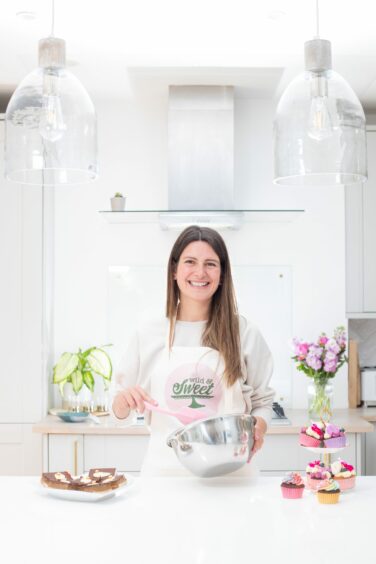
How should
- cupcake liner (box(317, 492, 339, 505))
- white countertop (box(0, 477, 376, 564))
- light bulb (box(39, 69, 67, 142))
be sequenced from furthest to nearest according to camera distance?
cupcake liner (box(317, 492, 339, 505)) → light bulb (box(39, 69, 67, 142)) → white countertop (box(0, 477, 376, 564))

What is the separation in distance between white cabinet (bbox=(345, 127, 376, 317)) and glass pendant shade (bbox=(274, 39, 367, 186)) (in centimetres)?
248

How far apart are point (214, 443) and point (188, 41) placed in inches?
77.4

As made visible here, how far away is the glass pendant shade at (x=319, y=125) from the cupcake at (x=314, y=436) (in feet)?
2.59

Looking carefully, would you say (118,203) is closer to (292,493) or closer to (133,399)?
(133,399)

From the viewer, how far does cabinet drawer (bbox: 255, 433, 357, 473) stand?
362 centimetres

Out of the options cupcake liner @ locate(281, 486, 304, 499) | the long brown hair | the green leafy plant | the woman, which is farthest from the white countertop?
the green leafy plant

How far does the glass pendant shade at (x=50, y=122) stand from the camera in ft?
5.43

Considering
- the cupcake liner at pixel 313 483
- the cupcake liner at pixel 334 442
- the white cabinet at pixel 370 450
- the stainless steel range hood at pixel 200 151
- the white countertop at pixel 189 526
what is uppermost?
the stainless steel range hood at pixel 200 151

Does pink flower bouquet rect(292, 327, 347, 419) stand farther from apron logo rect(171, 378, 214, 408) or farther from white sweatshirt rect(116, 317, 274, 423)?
apron logo rect(171, 378, 214, 408)

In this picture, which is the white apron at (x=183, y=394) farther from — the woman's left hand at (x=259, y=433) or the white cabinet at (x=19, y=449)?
Answer: the white cabinet at (x=19, y=449)

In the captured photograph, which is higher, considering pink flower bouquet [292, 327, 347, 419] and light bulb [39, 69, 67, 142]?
light bulb [39, 69, 67, 142]

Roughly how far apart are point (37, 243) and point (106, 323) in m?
0.61

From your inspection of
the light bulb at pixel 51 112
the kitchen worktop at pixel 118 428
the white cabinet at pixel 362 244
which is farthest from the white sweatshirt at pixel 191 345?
the white cabinet at pixel 362 244

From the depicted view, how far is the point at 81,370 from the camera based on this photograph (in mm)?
3992
